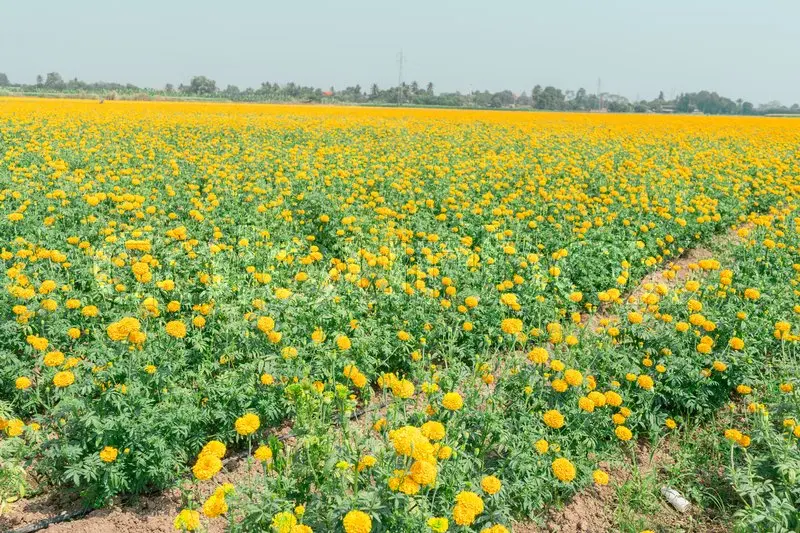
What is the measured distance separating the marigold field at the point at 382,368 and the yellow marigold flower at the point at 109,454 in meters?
0.03

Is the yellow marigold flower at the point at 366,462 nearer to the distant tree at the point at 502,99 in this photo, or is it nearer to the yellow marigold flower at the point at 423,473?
the yellow marigold flower at the point at 423,473

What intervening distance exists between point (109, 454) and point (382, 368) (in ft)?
6.85

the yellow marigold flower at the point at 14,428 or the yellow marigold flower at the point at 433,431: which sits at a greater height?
the yellow marigold flower at the point at 433,431

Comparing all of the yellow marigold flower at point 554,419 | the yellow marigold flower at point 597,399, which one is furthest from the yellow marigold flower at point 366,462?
the yellow marigold flower at point 597,399

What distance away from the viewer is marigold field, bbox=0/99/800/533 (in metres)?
2.70

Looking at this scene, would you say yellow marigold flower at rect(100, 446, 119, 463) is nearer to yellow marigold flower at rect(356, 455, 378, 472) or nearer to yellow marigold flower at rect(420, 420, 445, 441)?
yellow marigold flower at rect(356, 455, 378, 472)

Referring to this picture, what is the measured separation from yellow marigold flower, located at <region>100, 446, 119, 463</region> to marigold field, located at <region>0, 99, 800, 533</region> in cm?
3

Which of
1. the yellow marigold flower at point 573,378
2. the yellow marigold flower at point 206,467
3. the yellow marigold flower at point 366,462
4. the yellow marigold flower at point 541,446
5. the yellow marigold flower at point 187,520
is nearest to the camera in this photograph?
the yellow marigold flower at point 187,520

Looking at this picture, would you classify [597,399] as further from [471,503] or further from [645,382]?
[471,503]

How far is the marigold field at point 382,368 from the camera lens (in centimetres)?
Result: 270

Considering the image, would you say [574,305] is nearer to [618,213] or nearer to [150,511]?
[618,213]

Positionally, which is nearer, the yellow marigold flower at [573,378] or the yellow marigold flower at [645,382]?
the yellow marigold flower at [573,378]

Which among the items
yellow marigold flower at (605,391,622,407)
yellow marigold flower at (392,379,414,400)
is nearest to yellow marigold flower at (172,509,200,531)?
yellow marigold flower at (392,379,414,400)

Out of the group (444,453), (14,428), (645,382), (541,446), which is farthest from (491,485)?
(14,428)
